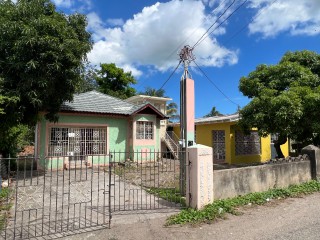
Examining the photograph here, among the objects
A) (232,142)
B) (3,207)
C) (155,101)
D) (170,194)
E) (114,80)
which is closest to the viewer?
(3,207)

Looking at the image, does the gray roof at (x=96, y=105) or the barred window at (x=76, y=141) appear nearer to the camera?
the barred window at (x=76, y=141)

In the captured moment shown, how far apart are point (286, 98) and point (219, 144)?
7.57 metres

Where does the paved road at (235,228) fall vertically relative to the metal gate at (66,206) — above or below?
below

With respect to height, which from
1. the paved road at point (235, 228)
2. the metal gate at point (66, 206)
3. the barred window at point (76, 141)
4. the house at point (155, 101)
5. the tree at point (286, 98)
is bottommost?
the paved road at point (235, 228)

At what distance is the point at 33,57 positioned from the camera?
10.1m

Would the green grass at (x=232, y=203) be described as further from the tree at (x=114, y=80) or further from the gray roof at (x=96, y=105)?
the tree at (x=114, y=80)

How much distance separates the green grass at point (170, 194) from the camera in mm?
7384

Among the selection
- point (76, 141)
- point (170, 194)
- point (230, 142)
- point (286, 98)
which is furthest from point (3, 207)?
point (230, 142)

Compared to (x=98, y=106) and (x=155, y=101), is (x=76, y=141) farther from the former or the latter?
(x=155, y=101)

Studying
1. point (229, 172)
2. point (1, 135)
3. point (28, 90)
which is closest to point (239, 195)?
point (229, 172)

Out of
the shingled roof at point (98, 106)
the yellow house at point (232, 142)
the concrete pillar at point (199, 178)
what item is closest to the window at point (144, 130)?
the shingled roof at point (98, 106)

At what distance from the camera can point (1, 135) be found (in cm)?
1104

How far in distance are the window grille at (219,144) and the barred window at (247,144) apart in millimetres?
885

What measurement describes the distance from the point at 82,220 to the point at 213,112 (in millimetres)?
44619
